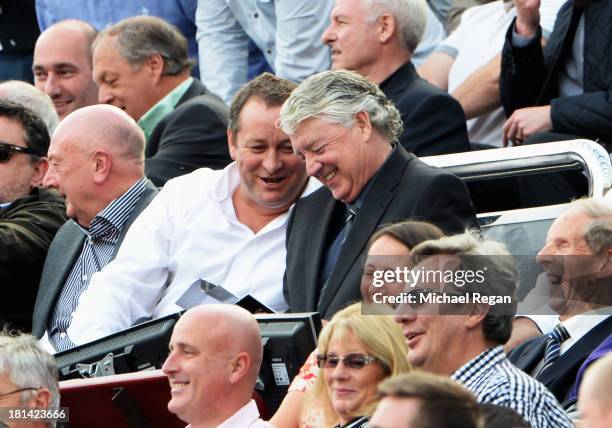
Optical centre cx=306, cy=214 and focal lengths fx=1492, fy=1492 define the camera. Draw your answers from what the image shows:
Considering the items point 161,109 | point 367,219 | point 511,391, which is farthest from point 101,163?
point 511,391

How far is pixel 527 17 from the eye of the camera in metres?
7.35

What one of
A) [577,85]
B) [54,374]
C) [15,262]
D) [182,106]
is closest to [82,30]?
[182,106]

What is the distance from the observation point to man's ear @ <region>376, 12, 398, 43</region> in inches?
289

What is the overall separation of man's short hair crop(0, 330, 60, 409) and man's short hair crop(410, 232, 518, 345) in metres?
1.40

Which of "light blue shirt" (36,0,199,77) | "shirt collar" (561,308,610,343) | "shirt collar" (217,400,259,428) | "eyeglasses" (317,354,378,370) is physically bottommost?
"light blue shirt" (36,0,199,77)

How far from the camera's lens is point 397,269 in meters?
5.26

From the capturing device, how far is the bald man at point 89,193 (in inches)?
282

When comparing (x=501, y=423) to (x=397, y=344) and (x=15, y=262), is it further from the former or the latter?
(x=15, y=262)

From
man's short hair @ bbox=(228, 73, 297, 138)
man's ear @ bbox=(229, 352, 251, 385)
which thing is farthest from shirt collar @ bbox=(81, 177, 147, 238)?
man's ear @ bbox=(229, 352, 251, 385)

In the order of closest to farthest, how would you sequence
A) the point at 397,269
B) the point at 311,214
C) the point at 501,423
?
the point at 501,423 → the point at 397,269 → the point at 311,214

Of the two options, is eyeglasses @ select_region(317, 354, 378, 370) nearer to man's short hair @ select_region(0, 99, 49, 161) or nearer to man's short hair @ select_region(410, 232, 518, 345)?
man's short hair @ select_region(410, 232, 518, 345)

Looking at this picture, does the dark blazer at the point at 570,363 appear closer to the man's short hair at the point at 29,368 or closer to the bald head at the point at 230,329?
the bald head at the point at 230,329

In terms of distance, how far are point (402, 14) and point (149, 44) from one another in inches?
71.8

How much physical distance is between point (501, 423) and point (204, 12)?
19.9ft
